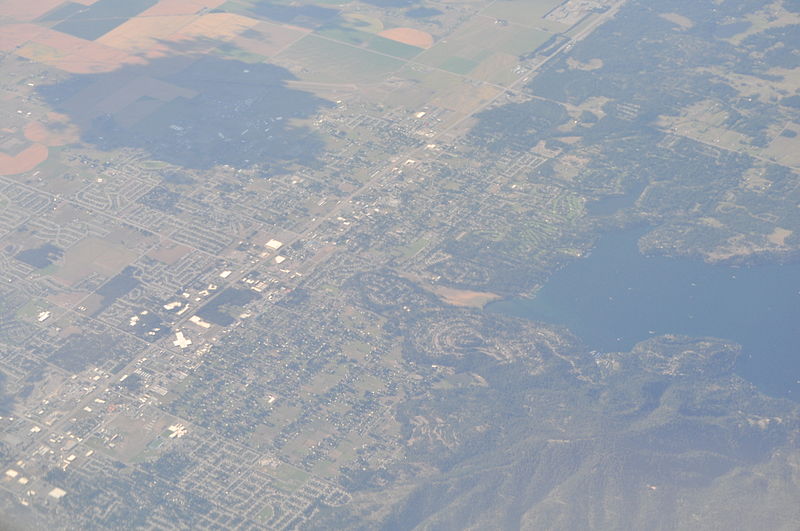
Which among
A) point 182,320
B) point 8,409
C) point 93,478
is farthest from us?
point 182,320

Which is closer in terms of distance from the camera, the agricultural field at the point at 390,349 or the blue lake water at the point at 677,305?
the agricultural field at the point at 390,349

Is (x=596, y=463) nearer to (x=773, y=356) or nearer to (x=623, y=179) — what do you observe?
(x=773, y=356)

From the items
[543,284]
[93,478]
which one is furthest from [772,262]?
[93,478]

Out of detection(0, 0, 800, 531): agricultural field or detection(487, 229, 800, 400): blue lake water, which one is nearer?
detection(0, 0, 800, 531): agricultural field

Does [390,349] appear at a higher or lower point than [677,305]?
higher

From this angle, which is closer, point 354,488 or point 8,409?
point 354,488

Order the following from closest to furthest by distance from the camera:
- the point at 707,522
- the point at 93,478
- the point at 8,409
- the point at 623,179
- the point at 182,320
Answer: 1. the point at 707,522
2. the point at 93,478
3. the point at 8,409
4. the point at 182,320
5. the point at 623,179

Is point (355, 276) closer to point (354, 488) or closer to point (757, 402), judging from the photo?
point (354, 488)

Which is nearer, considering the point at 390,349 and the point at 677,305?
the point at 390,349
